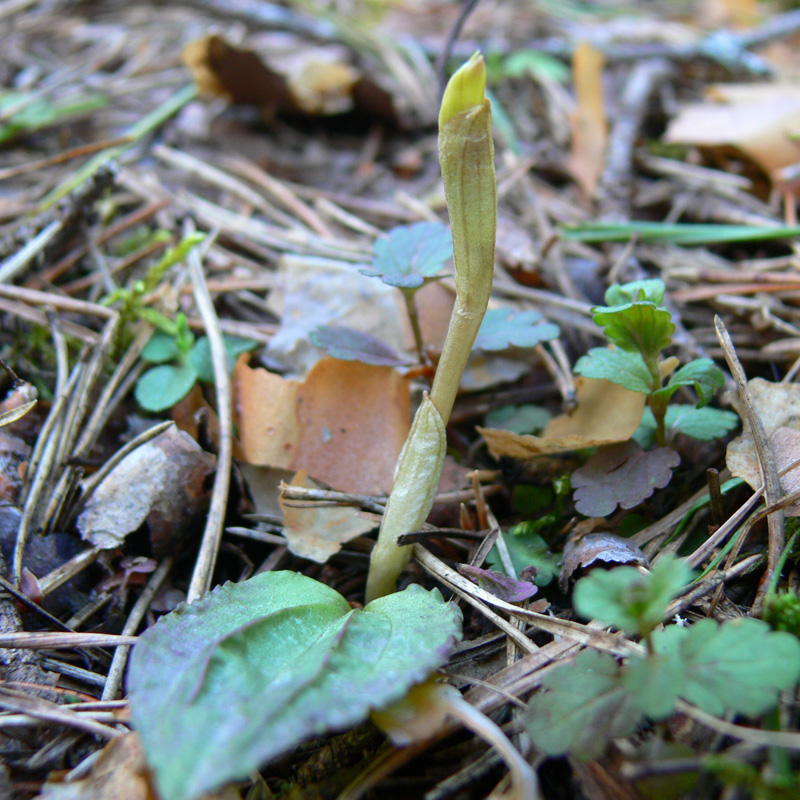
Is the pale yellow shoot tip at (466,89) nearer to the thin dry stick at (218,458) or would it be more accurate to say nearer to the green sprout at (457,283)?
the green sprout at (457,283)

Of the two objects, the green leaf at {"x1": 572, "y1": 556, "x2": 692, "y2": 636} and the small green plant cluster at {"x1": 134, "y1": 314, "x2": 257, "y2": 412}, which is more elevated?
the small green plant cluster at {"x1": 134, "y1": 314, "x2": 257, "y2": 412}

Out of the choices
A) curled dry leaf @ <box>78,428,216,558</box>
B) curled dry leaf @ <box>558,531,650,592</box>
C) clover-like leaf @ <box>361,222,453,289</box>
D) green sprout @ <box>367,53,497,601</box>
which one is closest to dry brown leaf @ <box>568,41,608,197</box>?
clover-like leaf @ <box>361,222,453,289</box>

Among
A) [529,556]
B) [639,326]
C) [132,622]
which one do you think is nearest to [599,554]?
[529,556]

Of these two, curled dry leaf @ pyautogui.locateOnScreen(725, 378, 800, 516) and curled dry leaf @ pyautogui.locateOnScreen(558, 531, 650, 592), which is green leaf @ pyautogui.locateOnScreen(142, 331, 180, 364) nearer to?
curled dry leaf @ pyautogui.locateOnScreen(558, 531, 650, 592)

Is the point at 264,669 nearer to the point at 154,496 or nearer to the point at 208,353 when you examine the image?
the point at 154,496

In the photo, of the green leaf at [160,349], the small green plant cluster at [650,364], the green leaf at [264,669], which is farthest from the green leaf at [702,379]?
the green leaf at [160,349]
